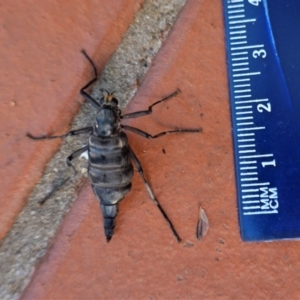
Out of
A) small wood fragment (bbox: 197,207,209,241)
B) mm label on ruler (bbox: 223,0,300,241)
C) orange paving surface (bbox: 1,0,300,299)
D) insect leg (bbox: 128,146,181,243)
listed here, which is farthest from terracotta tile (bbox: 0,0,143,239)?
small wood fragment (bbox: 197,207,209,241)

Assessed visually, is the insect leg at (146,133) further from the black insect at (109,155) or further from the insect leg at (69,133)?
the insect leg at (69,133)

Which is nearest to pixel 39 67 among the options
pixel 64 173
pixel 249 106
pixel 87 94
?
pixel 87 94

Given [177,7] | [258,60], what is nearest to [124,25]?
[177,7]

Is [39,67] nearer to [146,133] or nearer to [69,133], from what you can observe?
[69,133]

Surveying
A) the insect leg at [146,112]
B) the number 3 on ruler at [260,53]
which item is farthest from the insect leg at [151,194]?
the number 3 on ruler at [260,53]

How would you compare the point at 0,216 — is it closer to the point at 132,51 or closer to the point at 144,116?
the point at 144,116
